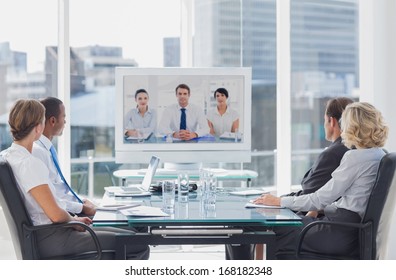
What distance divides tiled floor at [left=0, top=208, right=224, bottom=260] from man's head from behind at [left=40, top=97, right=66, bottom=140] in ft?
6.20

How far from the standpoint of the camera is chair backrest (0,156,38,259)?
10.5 feet

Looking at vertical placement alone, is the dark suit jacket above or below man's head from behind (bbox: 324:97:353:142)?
below

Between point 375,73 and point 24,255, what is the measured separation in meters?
3.11

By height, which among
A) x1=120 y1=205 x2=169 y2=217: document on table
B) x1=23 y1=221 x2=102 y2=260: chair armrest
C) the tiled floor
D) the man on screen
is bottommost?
the tiled floor

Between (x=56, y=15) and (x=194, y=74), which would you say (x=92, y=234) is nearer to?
(x=194, y=74)

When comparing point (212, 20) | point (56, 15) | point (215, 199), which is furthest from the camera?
point (212, 20)

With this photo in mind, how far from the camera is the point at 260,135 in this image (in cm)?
626

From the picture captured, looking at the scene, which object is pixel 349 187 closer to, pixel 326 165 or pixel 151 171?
pixel 326 165

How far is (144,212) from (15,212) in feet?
2.11

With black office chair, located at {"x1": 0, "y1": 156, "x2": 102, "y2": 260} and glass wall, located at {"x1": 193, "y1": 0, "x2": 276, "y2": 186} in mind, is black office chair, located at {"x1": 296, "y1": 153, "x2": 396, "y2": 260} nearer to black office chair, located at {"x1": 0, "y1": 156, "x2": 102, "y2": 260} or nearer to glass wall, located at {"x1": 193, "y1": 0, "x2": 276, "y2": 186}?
black office chair, located at {"x1": 0, "y1": 156, "x2": 102, "y2": 260}

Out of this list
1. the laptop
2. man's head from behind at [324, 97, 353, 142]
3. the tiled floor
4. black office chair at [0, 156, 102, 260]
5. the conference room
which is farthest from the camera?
the conference room

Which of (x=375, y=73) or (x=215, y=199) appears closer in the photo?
(x=215, y=199)

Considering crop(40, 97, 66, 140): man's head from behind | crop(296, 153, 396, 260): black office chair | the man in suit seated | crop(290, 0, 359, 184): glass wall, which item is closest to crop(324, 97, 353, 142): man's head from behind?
the man in suit seated
